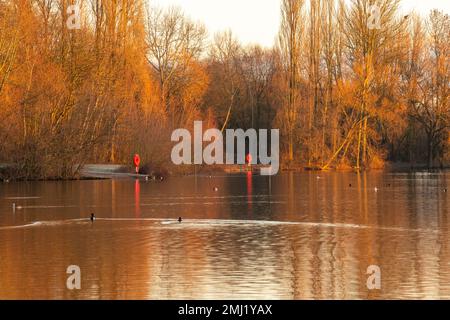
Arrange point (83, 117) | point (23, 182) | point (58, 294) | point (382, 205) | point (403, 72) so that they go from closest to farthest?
Result: 1. point (58, 294)
2. point (382, 205)
3. point (23, 182)
4. point (83, 117)
5. point (403, 72)

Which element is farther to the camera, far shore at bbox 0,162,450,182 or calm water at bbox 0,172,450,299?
far shore at bbox 0,162,450,182

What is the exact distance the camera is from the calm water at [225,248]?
12398mm

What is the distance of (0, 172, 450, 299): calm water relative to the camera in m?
12.4

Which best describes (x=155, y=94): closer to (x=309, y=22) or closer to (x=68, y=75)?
(x=68, y=75)

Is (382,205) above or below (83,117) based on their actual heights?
below

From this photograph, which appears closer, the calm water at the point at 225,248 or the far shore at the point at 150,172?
the calm water at the point at 225,248

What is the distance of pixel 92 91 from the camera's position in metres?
53.8

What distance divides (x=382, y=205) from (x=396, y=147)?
185 ft

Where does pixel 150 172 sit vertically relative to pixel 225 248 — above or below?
above

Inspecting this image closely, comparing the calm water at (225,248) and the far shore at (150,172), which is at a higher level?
the far shore at (150,172)

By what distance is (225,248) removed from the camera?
17.2 m

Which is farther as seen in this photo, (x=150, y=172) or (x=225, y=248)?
(x=150, y=172)
